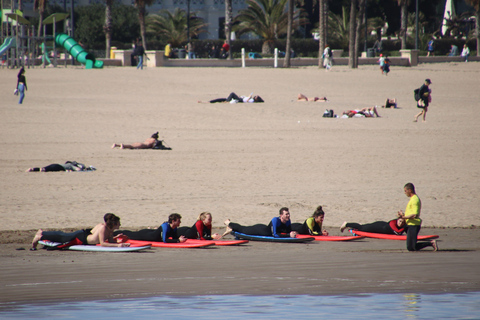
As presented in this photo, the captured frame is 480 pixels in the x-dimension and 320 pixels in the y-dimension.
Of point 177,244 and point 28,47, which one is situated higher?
point 28,47

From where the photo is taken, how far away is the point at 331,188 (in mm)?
15984

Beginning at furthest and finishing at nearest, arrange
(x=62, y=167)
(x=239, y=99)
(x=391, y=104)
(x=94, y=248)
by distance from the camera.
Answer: (x=239, y=99), (x=391, y=104), (x=62, y=167), (x=94, y=248)

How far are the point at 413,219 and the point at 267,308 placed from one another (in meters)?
3.08

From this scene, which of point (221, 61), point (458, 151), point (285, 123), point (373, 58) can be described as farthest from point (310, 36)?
point (458, 151)

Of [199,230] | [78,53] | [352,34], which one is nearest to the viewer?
[199,230]

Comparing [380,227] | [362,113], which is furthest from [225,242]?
[362,113]

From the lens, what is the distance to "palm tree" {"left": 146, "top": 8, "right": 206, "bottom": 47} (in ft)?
205

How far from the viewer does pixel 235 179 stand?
16.8m

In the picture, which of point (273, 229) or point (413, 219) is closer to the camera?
point (413, 219)

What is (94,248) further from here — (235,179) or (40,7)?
(40,7)

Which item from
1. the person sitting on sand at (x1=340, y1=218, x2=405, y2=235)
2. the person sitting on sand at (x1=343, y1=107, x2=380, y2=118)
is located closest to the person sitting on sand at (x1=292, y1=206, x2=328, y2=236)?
the person sitting on sand at (x1=340, y1=218, x2=405, y2=235)

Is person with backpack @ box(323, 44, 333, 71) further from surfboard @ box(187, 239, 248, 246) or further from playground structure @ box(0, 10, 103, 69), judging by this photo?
surfboard @ box(187, 239, 248, 246)

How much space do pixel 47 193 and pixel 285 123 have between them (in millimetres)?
12860

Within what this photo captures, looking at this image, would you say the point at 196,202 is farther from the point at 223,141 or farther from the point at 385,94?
the point at 385,94
